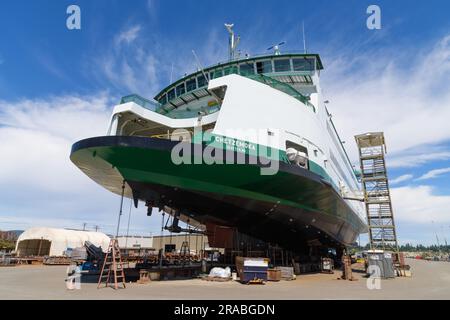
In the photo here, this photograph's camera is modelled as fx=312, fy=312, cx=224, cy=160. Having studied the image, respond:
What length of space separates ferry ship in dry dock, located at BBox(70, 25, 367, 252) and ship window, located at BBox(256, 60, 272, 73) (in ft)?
11.8

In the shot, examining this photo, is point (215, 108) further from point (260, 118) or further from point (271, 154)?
point (271, 154)

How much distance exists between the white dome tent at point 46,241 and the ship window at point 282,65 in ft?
97.6

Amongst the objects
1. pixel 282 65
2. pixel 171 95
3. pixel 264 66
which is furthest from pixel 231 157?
pixel 171 95

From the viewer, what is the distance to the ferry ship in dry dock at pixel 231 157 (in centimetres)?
1169

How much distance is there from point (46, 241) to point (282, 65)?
3228 centimetres

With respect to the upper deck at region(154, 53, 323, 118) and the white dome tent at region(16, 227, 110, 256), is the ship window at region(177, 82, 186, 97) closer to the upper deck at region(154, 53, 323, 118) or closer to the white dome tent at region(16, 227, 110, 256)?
the upper deck at region(154, 53, 323, 118)

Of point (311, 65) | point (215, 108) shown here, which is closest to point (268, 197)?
point (215, 108)

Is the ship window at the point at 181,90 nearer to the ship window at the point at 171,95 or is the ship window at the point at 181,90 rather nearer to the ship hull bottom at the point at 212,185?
the ship window at the point at 171,95

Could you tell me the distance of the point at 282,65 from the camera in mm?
19406

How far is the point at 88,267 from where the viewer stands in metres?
16.9

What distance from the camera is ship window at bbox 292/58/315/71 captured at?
19344 mm

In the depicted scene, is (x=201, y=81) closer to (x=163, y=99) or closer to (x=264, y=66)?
(x=264, y=66)
